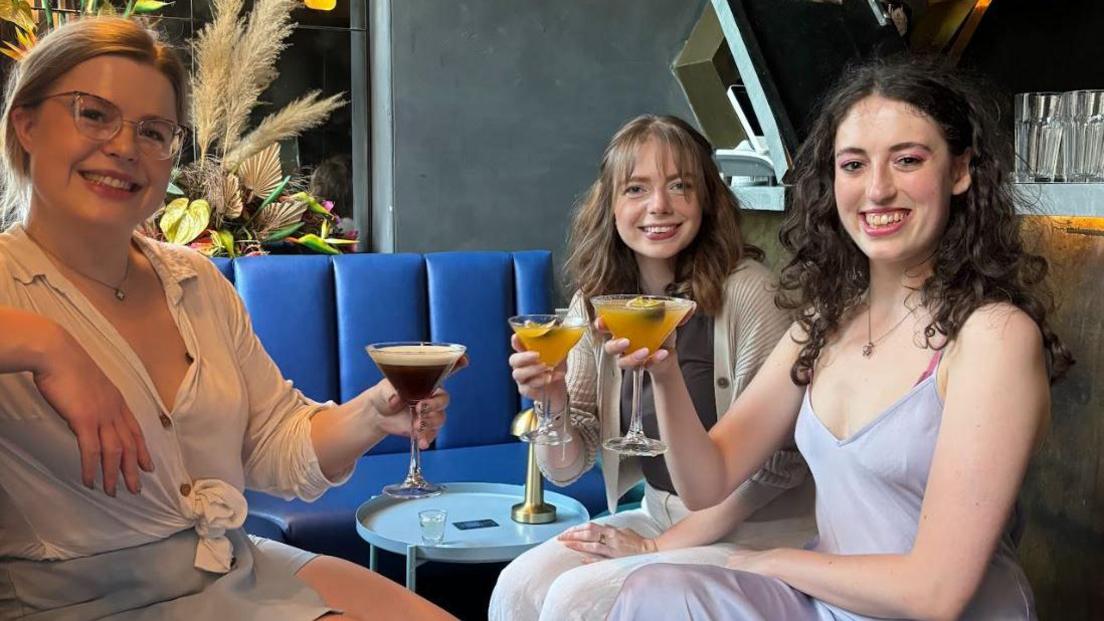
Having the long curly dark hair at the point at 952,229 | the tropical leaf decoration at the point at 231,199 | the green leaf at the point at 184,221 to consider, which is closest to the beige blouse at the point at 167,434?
the long curly dark hair at the point at 952,229

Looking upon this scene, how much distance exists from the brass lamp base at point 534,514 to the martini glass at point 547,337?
30.0 inches

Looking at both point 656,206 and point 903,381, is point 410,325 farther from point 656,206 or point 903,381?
point 903,381

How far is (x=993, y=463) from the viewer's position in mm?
1732

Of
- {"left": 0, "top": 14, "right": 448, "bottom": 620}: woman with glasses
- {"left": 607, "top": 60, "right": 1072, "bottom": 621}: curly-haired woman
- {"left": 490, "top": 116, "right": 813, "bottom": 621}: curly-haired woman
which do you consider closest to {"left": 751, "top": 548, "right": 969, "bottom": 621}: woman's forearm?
{"left": 607, "top": 60, "right": 1072, "bottom": 621}: curly-haired woman

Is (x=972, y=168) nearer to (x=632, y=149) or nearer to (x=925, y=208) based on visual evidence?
(x=925, y=208)

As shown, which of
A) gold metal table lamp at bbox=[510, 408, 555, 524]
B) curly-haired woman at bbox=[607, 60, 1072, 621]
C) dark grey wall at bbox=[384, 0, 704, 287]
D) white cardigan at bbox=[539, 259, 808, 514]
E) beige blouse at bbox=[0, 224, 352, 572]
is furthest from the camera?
dark grey wall at bbox=[384, 0, 704, 287]

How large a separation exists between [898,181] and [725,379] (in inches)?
29.4

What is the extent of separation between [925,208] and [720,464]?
2.20 feet

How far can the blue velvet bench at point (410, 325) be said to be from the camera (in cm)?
386

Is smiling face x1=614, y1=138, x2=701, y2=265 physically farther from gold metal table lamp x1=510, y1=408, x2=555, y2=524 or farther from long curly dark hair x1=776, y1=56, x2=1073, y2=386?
gold metal table lamp x1=510, y1=408, x2=555, y2=524

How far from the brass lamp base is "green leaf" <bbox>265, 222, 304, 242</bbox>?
1804 millimetres

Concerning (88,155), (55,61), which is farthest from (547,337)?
(55,61)

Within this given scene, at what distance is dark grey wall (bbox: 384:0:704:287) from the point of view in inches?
179

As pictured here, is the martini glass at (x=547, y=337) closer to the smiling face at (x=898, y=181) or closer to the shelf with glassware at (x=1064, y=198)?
the smiling face at (x=898, y=181)
